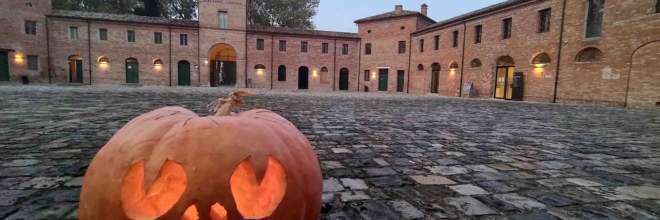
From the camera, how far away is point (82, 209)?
4.80ft

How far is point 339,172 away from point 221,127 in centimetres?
184

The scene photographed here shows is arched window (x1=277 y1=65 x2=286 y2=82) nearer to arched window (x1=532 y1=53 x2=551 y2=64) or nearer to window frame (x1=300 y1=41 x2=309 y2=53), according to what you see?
window frame (x1=300 y1=41 x2=309 y2=53)

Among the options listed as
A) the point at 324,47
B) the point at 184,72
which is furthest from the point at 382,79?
the point at 184,72

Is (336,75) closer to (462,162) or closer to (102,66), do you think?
(102,66)

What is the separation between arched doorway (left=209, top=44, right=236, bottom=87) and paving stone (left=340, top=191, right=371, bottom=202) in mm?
34787

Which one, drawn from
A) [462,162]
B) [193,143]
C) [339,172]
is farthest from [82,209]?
[462,162]

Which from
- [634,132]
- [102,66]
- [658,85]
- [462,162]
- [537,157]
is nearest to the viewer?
[462,162]

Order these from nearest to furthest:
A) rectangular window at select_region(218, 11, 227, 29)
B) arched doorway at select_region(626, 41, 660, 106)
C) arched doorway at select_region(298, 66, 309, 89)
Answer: arched doorway at select_region(626, 41, 660, 106), rectangular window at select_region(218, 11, 227, 29), arched doorway at select_region(298, 66, 309, 89)

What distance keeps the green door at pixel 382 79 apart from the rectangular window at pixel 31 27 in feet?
111

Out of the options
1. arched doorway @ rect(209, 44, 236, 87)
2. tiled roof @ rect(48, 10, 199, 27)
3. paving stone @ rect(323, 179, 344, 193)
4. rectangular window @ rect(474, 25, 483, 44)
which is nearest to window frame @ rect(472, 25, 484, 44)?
rectangular window @ rect(474, 25, 483, 44)

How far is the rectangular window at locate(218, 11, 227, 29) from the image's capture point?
3347 centimetres

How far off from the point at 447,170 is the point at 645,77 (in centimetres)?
1837

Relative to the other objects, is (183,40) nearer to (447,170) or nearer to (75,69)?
(75,69)

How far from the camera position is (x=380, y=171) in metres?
3.27
